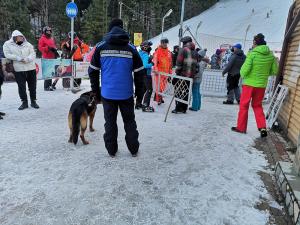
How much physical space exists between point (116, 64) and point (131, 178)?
151cm

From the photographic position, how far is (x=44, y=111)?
7.06 metres

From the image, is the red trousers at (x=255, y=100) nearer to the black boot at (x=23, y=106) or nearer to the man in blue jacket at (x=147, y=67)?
the man in blue jacket at (x=147, y=67)

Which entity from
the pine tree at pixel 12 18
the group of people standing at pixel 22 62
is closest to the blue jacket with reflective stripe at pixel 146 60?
A: the group of people standing at pixel 22 62

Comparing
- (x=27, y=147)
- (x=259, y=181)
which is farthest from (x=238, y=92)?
(x=27, y=147)

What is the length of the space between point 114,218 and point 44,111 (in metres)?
4.85

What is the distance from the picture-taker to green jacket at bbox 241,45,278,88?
18.2ft

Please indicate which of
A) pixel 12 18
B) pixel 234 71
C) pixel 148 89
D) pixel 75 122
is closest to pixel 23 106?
pixel 148 89

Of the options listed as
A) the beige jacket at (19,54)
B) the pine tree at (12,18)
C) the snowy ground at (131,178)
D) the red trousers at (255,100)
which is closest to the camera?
the snowy ground at (131,178)

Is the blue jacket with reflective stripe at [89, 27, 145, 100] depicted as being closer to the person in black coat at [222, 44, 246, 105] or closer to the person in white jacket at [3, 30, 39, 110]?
the person in white jacket at [3, 30, 39, 110]

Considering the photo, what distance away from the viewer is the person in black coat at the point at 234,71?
8795 millimetres

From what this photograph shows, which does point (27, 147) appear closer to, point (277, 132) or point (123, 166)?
point (123, 166)

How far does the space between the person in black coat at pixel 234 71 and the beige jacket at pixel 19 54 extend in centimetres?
518

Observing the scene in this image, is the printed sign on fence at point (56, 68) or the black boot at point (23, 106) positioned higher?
the printed sign on fence at point (56, 68)

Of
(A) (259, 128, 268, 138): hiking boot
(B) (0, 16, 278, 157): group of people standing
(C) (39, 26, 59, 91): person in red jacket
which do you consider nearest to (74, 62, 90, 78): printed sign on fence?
(B) (0, 16, 278, 157): group of people standing
